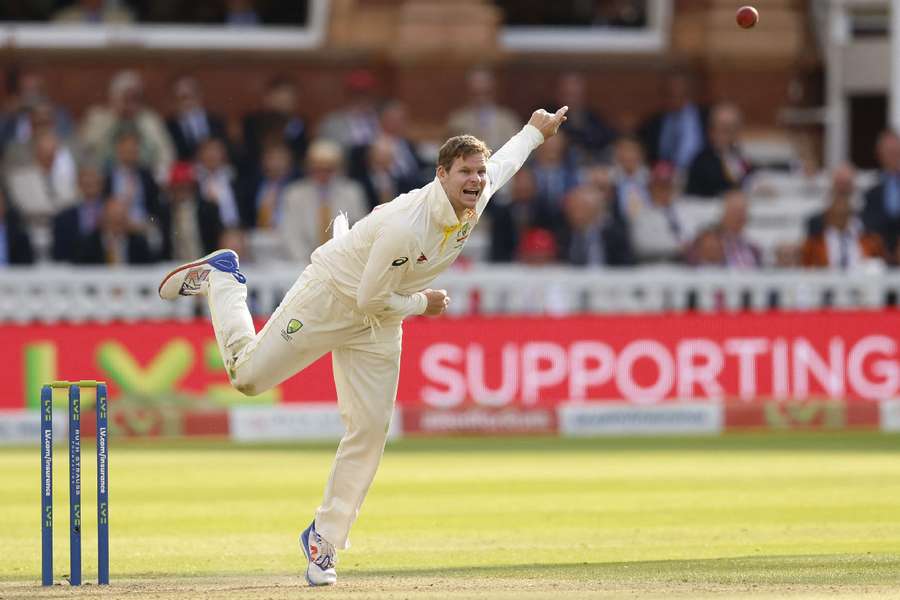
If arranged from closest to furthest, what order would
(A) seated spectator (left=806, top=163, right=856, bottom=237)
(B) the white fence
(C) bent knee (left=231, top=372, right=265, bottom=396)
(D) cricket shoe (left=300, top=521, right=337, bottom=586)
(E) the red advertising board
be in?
(D) cricket shoe (left=300, top=521, right=337, bottom=586) < (C) bent knee (left=231, top=372, right=265, bottom=396) < (E) the red advertising board < (B) the white fence < (A) seated spectator (left=806, top=163, right=856, bottom=237)

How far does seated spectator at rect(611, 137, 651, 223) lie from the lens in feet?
50.3

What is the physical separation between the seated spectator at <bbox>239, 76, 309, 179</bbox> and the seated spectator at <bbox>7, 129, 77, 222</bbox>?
1.31 metres

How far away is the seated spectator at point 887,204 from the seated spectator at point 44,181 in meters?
6.06

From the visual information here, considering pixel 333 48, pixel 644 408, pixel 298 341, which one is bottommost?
pixel 644 408

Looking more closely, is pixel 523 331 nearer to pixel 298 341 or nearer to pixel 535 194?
pixel 535 194

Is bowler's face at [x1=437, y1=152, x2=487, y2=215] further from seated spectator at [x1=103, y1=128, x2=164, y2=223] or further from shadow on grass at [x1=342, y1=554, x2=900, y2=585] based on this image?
seated spectator at [x1=103, y1=128, x2=164, y2=223]

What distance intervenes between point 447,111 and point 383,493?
739 centimetres

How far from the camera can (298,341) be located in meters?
7.39

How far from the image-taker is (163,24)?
1794 cm

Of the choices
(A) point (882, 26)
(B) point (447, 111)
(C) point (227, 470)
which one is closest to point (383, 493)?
(C) point (227, 470)

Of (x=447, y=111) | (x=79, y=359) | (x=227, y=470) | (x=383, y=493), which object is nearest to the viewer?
(x=383, y=493)

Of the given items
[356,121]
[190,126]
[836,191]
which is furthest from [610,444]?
[190,126]

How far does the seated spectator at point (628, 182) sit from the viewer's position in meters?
15.3

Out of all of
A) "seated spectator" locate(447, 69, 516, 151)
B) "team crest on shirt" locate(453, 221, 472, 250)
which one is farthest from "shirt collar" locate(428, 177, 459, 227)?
"seated spectator" locate(447, 69, 516, 151)
